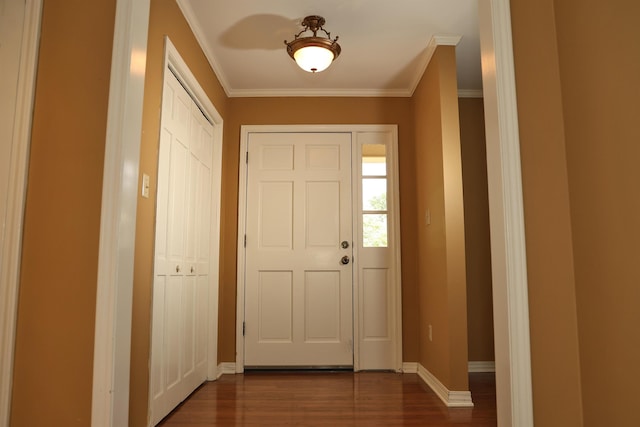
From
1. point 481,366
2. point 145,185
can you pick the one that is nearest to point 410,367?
point 481,366

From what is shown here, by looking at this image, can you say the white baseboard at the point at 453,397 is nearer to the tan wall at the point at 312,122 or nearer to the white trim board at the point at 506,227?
the tan wall at the point at 312,122

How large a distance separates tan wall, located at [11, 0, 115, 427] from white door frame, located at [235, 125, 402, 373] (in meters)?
2.46

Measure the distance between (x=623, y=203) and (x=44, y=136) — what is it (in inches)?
69.3

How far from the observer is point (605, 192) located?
1157mm

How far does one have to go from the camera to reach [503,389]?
4.74 feet

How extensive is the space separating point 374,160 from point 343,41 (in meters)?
1.17

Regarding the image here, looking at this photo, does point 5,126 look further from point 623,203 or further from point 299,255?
point 299,255

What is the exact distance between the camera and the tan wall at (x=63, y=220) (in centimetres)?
149

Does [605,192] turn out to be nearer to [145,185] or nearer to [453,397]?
[145,185]

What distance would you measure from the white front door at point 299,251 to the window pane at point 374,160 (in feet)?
0.49

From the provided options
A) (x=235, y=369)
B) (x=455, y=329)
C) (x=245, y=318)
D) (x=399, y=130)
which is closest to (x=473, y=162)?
(x=399, y=130)

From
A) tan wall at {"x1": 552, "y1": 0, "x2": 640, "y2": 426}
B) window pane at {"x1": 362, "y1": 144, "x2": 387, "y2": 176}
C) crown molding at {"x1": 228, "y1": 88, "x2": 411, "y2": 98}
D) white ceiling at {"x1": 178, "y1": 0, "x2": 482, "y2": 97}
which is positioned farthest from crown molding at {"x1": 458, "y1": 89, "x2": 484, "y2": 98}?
tan wall at {"x1": 552, "y1": 0, "x2": 640, "y2": 426}

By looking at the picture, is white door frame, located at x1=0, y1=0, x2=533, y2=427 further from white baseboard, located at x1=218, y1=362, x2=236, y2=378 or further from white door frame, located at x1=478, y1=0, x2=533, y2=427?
white baseboard, located at x1=218, y1=362, x2=236, y2=378

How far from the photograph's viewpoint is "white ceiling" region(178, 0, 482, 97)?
9.47 ft
